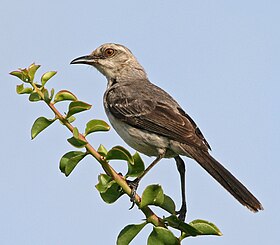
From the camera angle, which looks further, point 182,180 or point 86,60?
point 86,60

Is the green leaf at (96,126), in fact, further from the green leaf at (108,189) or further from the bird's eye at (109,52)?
the bird's eye at (109,52)

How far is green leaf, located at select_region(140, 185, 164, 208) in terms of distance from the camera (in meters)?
3.49

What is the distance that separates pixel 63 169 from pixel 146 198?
569 mm

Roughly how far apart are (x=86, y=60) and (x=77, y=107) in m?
6.02

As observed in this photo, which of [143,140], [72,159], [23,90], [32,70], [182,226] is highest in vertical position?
[143,140]

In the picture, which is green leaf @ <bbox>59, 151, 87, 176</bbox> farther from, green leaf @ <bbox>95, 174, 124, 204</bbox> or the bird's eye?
the bird's eye

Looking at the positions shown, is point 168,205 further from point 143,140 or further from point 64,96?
point 143,140

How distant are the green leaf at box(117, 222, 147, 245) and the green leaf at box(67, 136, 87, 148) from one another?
0.56 meters

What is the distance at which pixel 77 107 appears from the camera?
3.50m

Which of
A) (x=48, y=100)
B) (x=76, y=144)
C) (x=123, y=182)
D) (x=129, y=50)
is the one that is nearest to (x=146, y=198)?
(x=123, y=182)

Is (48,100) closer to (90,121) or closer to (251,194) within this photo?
(90,121)

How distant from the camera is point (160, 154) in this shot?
7.54m

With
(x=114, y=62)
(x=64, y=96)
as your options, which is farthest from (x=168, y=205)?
(x=114, y=62)

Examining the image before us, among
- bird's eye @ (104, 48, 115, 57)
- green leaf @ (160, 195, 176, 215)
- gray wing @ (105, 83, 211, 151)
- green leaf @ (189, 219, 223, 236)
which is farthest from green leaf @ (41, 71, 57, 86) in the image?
bird's eye @ (104, 48, 115, 57)
